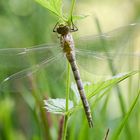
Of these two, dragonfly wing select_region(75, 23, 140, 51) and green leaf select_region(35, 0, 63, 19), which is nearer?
green leaf select_region(35, 0, 63, 19)

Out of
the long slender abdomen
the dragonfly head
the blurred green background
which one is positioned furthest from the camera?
the blurred green background

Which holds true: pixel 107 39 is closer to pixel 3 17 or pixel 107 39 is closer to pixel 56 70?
pixel 56 70

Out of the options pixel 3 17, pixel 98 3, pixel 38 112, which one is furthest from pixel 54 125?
pixel 98 3

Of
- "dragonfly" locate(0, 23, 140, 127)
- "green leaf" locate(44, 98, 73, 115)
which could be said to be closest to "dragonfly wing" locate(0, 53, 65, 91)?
"dragonfly" locate(0, 23, 140, 127)

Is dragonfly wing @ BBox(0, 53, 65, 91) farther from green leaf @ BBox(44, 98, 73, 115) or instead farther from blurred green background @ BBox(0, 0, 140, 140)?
green leaf @ BBox(44, 98, 73, 115)

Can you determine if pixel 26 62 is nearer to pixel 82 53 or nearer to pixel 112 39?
pixel 82 53

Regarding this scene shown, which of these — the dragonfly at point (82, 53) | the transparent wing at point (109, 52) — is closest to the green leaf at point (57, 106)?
the dragonfly at point (82, 53)

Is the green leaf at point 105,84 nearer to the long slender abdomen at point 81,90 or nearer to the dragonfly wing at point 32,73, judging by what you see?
the long slender abdomen at point 81,90
